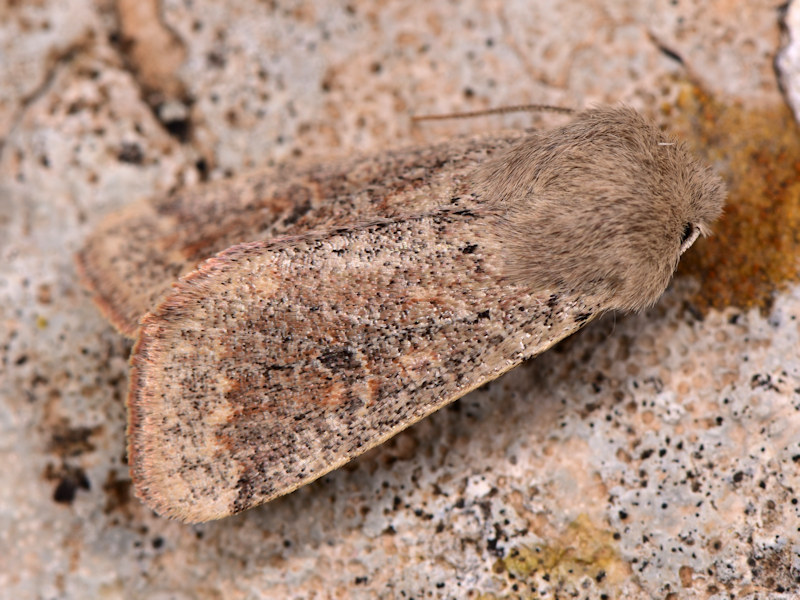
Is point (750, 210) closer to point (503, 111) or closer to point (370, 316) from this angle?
point (503, 111)

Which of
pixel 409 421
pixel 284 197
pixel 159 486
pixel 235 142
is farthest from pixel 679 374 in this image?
pixel 235 142

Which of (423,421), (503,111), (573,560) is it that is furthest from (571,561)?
(503,111)

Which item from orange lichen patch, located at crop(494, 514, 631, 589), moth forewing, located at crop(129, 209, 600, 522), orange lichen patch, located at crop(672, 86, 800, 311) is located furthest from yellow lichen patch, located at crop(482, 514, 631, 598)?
orange lichen patch, located at crop(672, 86, 800, 311)

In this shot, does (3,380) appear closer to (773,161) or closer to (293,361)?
(293,361)

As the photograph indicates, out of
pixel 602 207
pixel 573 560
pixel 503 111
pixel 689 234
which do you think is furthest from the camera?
pixel 503 111

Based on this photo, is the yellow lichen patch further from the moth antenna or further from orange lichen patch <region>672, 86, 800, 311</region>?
the moth antenna

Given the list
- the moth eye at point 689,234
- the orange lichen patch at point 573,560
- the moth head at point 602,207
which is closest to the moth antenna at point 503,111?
the moth head at point 602,207

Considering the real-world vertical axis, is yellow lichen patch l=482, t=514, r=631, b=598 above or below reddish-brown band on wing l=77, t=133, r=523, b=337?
below
